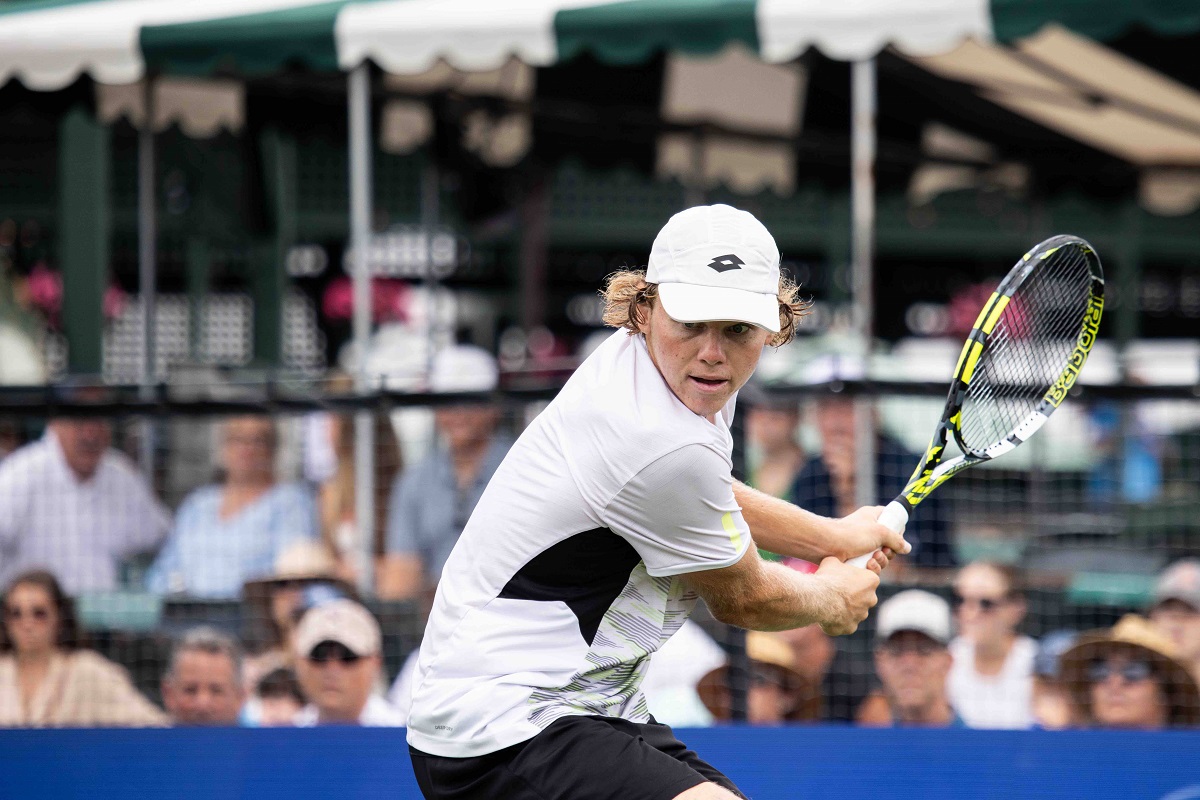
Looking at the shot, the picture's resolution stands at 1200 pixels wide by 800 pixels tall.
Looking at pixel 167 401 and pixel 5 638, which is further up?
pixel 167 401

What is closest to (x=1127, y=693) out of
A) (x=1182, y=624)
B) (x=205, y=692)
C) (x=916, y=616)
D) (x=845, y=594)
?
(x=1182, y=624)

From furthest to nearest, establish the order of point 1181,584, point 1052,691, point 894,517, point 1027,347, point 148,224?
point 148,224, point 1181,584, point 1052,691, point 1027,347, point 894,517

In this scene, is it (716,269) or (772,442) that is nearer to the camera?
(716,269)

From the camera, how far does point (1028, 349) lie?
4191 mm

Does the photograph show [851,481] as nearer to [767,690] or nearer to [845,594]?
[767,690]

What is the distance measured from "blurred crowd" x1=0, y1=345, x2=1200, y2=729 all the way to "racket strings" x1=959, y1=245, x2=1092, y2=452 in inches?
48.0

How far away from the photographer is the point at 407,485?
5852 millimetres

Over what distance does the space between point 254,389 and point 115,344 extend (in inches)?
244

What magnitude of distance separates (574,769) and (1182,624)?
318 centimetres

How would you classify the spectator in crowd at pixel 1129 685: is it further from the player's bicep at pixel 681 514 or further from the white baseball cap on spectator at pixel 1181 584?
the player's bicep at pixel 681 514

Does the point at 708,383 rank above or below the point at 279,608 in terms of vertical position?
above

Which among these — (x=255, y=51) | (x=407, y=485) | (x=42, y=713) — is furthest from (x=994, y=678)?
(x=255, y=51)

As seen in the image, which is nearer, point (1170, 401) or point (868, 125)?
point (1170, 401)

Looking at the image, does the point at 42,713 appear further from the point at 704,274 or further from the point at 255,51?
the point at 704,274
